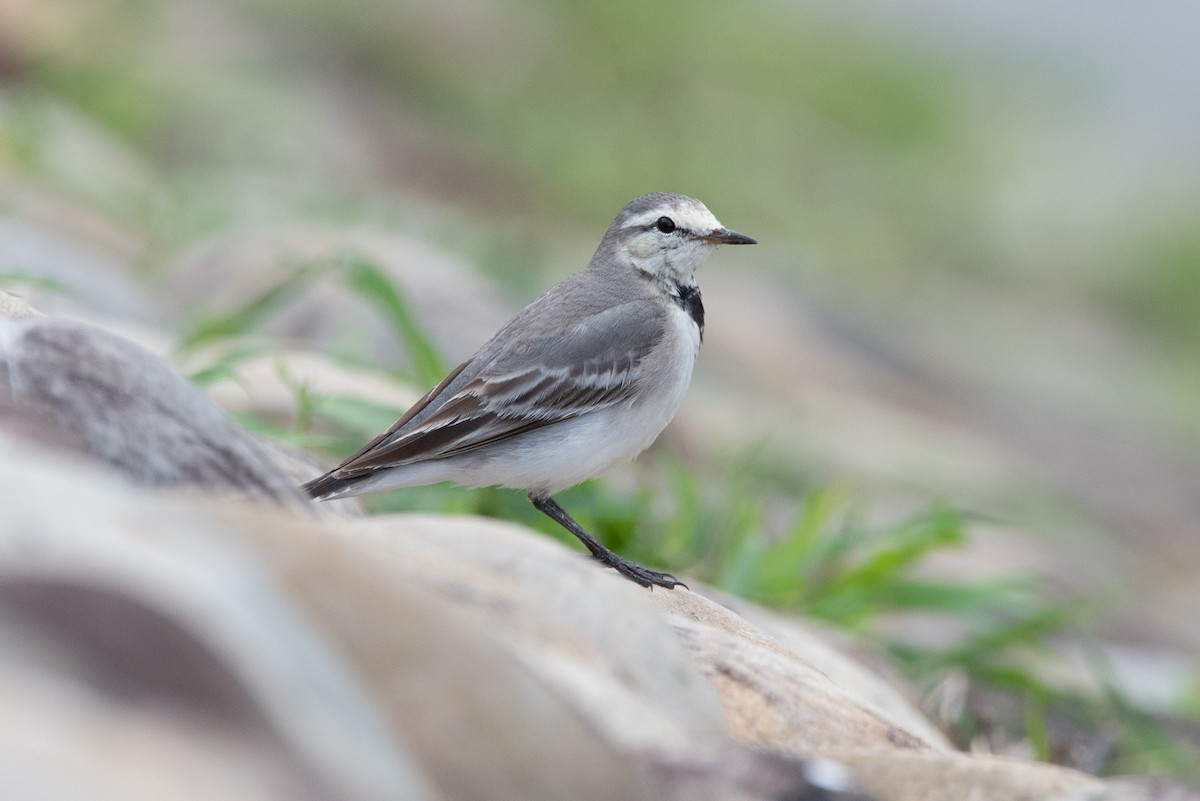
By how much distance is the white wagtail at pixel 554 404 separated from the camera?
4617 mm

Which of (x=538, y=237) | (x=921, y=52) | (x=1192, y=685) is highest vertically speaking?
(x=921, y=52)

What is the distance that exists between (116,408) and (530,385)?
1996 mm

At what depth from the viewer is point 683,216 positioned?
5367 mm

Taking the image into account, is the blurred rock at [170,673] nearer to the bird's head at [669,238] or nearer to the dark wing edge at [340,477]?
the dark wing edge at [340,477]

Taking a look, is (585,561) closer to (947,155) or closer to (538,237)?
(538,237)

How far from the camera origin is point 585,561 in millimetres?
3059

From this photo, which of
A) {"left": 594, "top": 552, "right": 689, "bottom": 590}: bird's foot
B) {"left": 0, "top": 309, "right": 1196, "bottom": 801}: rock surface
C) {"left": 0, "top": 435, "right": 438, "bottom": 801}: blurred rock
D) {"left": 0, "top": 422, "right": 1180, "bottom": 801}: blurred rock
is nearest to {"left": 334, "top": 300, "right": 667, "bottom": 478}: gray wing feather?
{"left": 594, "top": 552, "right": 689, "bottom": 590}: bird's foot

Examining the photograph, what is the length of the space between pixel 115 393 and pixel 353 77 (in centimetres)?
1335

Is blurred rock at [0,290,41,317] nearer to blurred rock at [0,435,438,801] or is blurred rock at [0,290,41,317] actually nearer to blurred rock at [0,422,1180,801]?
blurred rock at [0,422,1180,801]

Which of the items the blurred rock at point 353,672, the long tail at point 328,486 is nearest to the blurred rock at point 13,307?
the long tail at point 328,486

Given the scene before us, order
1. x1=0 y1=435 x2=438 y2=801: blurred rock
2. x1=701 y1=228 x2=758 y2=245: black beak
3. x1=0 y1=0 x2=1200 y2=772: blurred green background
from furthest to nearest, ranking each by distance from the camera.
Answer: x1=0 y1=0 x2=1200 y2=772: blurred green background < x1=701 y1=228 x2=758 y2=245: black beak < x1=0 y1=435 x2=438 y2=801: blurred rock

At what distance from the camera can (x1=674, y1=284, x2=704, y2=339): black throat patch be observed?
17.4ft

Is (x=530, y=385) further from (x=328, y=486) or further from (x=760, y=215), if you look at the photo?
(x=760, y=215)

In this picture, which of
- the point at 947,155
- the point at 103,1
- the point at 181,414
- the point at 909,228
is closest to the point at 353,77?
the point at 103,1
